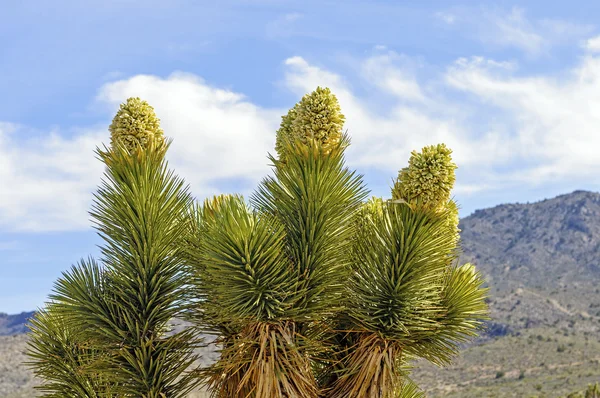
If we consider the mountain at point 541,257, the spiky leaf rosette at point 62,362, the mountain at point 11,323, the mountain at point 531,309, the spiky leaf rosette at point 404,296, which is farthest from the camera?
the mountain at point 11,323

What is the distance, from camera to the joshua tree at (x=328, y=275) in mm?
8172

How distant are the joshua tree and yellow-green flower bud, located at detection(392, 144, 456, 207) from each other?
Result: 0.01m

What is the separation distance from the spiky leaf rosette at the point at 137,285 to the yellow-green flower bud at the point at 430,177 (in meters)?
2.94

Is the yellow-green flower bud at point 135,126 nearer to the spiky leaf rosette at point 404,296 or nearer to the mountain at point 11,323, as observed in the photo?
the spiky leaf rosette at point 404,296

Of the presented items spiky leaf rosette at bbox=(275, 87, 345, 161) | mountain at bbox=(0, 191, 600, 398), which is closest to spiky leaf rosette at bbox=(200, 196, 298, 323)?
spiky leaf rosette at bbox=(275, 87, 345, 161)

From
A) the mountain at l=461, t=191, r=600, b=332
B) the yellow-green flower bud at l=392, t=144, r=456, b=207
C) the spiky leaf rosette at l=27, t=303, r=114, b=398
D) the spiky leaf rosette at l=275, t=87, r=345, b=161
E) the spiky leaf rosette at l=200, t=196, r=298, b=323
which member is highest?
the mountain at l=461, t=191, r=600, b=332

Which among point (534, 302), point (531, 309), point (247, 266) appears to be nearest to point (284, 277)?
point (247, 266)

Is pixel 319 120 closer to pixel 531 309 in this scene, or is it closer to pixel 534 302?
pixel 531 309

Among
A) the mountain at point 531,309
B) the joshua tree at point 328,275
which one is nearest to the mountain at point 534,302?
the mountain at point 531,309

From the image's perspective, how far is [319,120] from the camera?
886 cm

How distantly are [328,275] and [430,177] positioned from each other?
1.67m

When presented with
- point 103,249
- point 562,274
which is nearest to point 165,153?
point 103,249

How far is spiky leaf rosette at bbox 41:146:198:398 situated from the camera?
A: 8.90 meters

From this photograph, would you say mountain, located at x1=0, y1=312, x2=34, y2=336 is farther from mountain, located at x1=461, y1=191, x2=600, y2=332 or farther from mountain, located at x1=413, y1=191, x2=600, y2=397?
mountain, located at x1=413, y1=191, x2=600, y2=397
